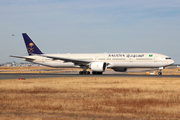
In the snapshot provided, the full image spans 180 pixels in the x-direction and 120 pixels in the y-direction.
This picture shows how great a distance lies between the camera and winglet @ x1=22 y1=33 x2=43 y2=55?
193ft

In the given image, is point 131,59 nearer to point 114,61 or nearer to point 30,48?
point 114,61

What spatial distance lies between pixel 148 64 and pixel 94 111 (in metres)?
36.5

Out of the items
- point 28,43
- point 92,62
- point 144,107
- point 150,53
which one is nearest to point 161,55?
point 150,53

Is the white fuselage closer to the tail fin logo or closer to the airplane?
the airplane

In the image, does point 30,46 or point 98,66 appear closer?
point 98,66

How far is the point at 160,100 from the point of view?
52.8 feet

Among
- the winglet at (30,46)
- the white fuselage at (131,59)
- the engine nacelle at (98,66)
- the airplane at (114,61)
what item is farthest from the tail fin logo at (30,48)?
the engine nacelle at (98,66)

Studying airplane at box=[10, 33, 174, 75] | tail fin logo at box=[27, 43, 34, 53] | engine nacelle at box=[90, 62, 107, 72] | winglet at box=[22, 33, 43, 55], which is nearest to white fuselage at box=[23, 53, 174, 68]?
airplane at box=[10, 33, 174, 75]

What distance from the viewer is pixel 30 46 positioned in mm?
59250

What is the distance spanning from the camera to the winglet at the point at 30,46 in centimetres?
5891

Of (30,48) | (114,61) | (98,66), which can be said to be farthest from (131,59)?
(30,48)

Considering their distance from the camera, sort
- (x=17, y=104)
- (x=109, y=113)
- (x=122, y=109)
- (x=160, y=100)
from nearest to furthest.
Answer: (x=109, y=113) < (x=122, y=109) < (x=17, y=104) < (x=160, y=100)

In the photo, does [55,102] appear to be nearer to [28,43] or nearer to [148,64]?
[148,64]

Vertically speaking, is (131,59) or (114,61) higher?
(131,59)
